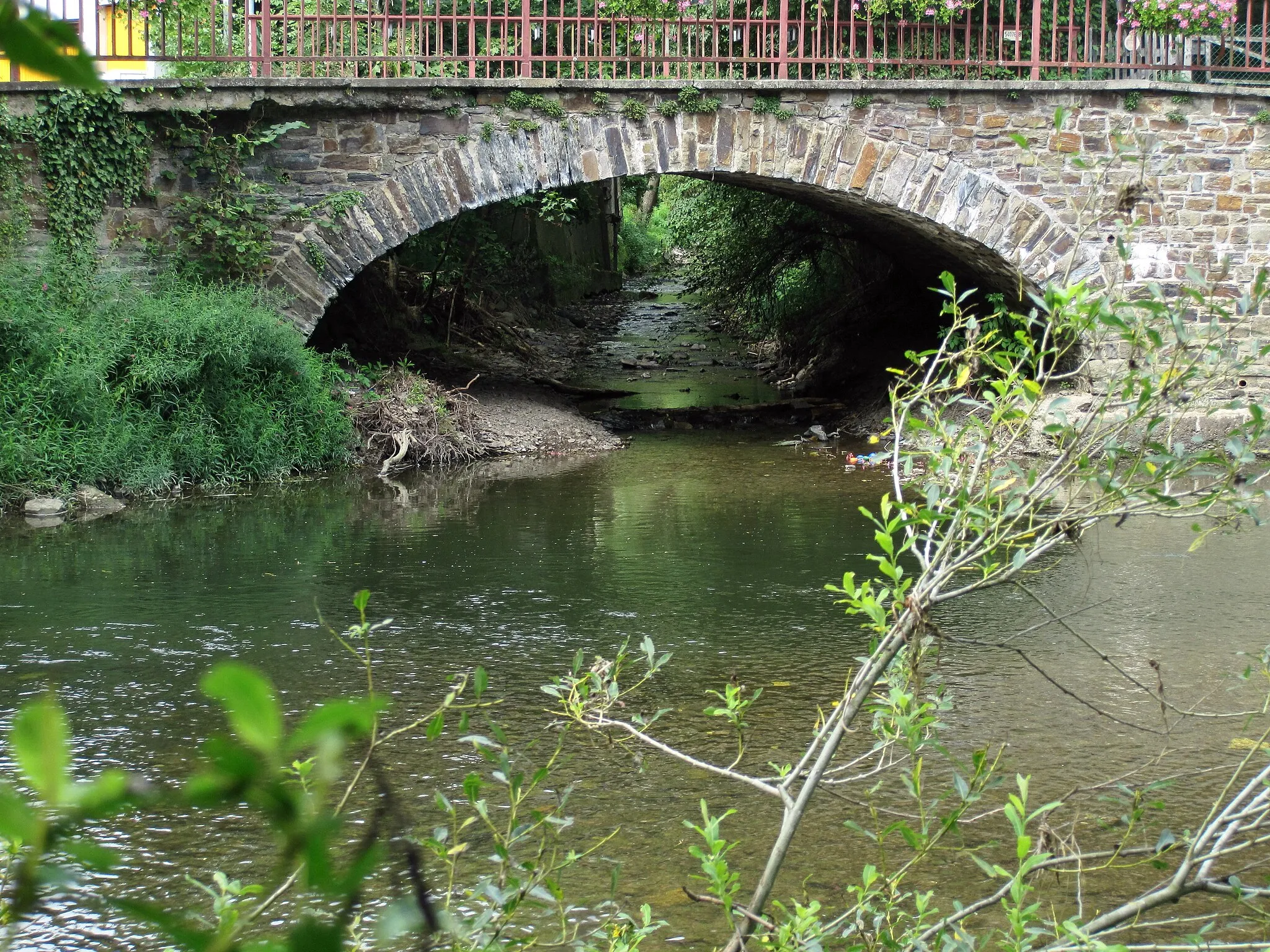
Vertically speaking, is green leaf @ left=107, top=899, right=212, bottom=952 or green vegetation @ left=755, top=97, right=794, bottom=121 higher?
green vegetation @ left=755, top=97, right=794, bottom=121

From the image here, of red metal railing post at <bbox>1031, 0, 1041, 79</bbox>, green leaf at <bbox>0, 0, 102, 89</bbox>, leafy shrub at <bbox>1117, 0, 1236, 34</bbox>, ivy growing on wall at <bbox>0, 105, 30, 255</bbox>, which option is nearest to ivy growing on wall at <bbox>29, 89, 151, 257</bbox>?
ivy growing on wall at <bbox>0, 105, 30, 255</bbox>

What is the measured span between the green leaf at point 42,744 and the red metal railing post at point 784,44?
9.88 m

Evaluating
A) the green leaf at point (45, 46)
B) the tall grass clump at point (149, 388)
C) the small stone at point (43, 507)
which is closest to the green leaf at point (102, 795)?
the green leaf at point (45, 46)

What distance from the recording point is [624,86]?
955cm

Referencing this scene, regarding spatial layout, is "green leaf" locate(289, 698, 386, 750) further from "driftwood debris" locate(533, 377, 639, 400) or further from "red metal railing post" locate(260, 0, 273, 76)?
"driftwood debris" locate(533, 377, 639, 400)

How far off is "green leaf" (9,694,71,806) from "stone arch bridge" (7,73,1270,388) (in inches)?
372

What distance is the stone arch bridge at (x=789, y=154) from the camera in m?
9.46

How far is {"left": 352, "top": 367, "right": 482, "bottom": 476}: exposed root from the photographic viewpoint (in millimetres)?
9883

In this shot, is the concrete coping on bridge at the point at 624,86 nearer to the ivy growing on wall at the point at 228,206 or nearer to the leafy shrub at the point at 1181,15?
the ivy growing on wall at the point at 228,206

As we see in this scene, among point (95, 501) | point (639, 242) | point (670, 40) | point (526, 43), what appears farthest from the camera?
point (639, 242)

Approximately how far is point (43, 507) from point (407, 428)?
119 inches

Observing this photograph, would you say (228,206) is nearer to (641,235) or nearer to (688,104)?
(688,104)

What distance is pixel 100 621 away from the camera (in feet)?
17.3

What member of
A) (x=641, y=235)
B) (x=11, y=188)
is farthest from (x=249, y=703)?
(x=641, y=235)
